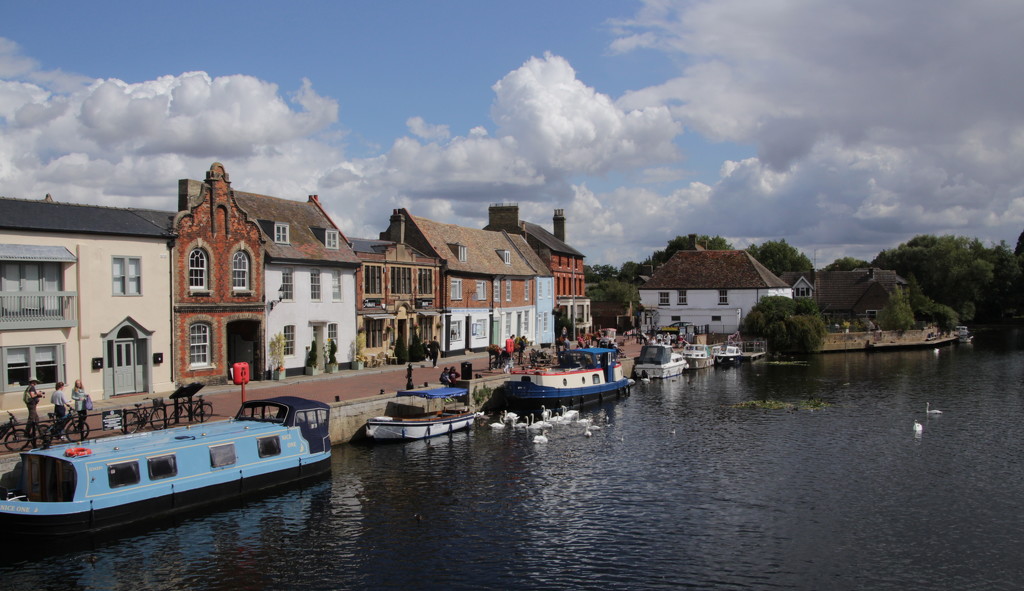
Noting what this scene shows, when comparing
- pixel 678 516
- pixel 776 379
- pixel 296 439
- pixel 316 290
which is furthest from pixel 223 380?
pixel 776 379

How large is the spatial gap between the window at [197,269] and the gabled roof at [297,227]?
342 cm

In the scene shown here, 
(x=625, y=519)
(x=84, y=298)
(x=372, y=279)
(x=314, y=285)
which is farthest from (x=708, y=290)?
(x=84, y=298)

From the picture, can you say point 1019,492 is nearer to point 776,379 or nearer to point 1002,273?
point 776,379

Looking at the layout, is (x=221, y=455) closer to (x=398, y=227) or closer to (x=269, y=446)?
(x=269, y=446)

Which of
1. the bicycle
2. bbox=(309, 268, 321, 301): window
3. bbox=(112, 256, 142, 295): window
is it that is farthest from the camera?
bbox=(309, 268, 321, 301): window

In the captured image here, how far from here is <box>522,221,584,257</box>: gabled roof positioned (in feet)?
231

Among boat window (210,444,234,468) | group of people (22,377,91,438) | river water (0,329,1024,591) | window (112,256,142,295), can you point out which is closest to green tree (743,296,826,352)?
river water (0,329,1024,591)

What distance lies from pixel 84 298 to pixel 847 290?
80306 millimetres

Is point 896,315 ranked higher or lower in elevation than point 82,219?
lower

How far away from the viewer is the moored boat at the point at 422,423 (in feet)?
100

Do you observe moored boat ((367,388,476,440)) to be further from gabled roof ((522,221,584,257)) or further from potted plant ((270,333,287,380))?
gabled roof ((522,221,584,257))

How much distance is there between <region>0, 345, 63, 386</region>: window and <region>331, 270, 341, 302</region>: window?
47.6ft

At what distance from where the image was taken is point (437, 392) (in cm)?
3362

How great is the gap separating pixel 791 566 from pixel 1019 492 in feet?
35.3
